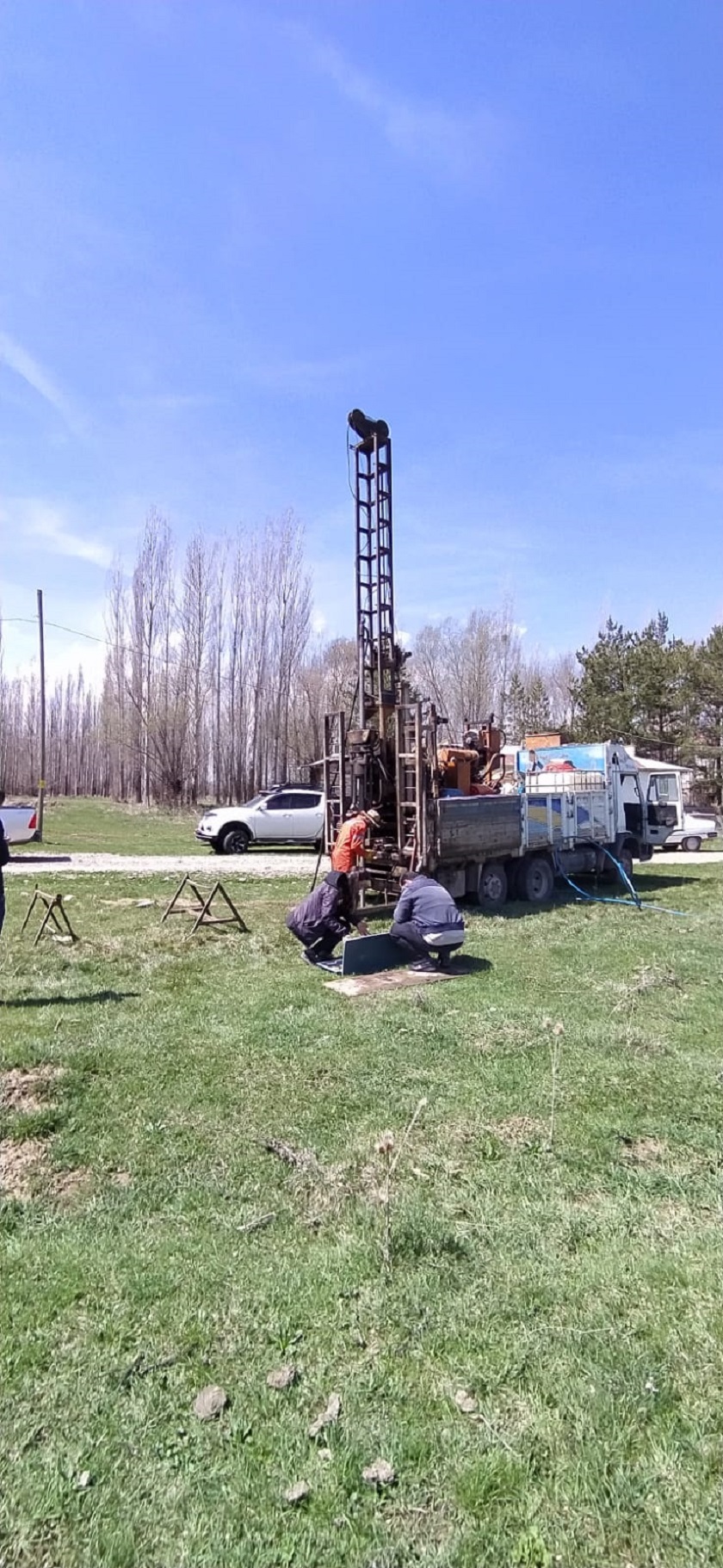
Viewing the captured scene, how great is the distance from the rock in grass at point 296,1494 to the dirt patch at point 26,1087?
9.49 feet

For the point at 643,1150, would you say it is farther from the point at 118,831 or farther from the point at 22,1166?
the point at 118,831

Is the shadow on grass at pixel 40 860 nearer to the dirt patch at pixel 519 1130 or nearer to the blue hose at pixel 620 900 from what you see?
the blue hose at pixel 620 900

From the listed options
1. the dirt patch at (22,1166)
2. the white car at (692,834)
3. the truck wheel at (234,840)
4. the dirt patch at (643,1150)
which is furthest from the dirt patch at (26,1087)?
the white car at (692,834)

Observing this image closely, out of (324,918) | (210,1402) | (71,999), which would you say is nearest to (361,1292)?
(210,1402)

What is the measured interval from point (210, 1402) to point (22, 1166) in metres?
1.97

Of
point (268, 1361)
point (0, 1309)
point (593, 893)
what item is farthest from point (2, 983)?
point (593, 893)

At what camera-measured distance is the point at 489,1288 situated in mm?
3148

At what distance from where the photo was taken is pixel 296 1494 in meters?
2.24

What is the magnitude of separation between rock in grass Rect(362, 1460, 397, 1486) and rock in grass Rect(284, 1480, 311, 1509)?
0.52 ft

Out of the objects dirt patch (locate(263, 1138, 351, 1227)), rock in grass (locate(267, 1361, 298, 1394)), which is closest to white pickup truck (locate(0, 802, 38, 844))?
dirt patch (locate(263, 1138, 351, 1227))

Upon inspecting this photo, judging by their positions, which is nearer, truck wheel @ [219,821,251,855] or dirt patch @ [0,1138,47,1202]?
dirt patch @ [0,1138,47,1202]

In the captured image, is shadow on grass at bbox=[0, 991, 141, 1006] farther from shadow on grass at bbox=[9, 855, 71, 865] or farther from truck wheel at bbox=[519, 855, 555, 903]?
shadow on grass at bbox=[9, 855, 71, 865]

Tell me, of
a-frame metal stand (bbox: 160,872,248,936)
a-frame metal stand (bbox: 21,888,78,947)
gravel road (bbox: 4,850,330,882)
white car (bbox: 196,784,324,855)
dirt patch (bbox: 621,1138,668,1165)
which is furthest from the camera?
white car (bbox: 196,784,324,855)

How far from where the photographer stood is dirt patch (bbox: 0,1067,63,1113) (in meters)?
4.73
